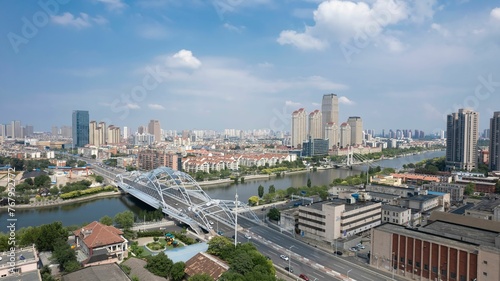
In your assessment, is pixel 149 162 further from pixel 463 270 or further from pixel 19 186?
pixel 463 270

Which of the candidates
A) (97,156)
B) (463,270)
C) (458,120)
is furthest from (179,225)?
(97,156)

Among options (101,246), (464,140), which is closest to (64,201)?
(101,246)

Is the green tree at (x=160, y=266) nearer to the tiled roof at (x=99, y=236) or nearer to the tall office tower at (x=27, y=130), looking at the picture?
the tiled roof at (x=99, y=236)

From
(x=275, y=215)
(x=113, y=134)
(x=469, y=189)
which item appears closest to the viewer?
(x=275, y=215)

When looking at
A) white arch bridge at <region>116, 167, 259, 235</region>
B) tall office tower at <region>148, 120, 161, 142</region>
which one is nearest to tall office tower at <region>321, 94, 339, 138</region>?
tall office tower at <region>148, 120, 161, 142</region>

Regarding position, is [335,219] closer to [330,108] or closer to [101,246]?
[101,246]

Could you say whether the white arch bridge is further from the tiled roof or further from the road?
the tiled roof
